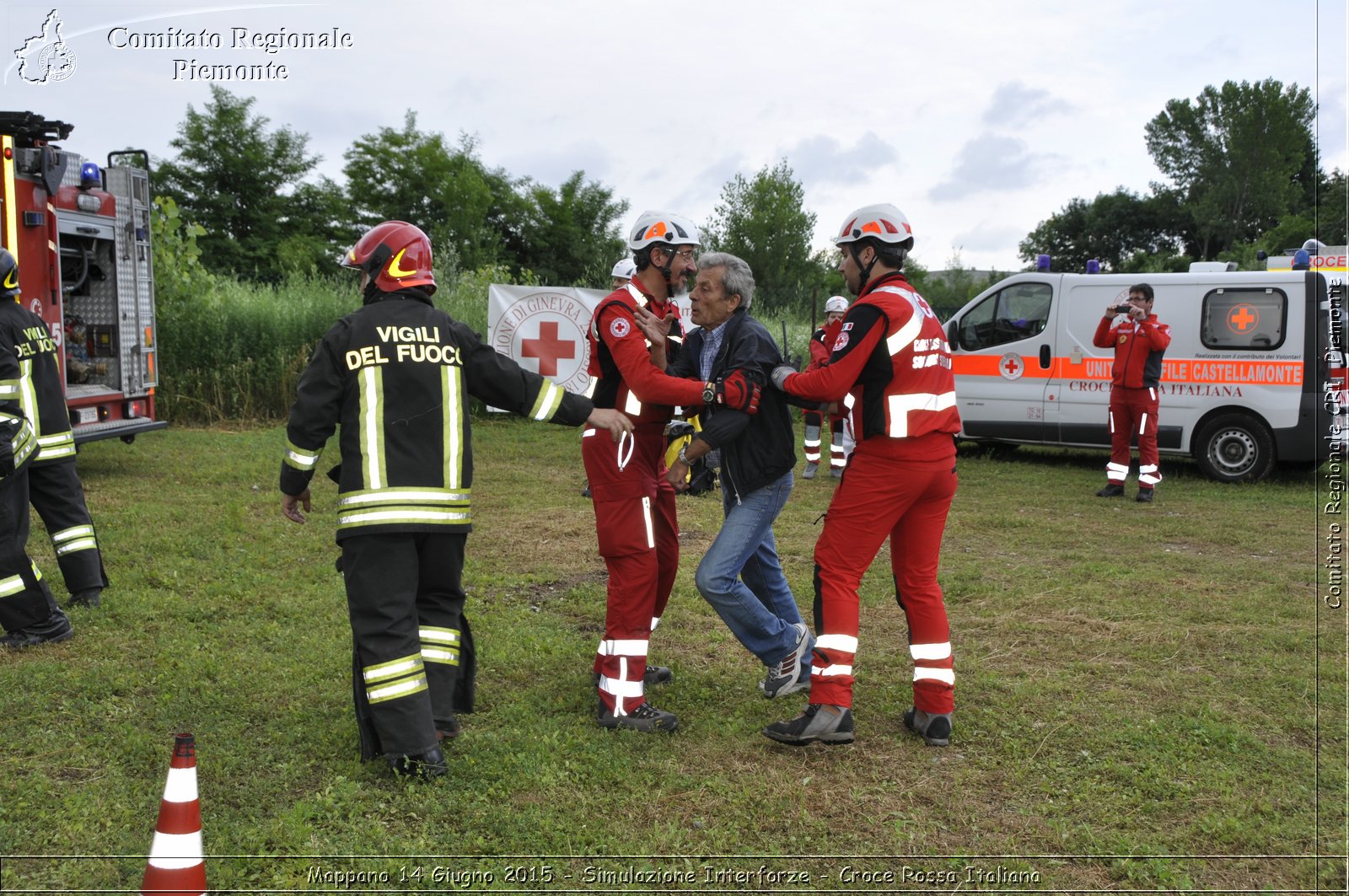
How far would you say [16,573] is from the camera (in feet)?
17.4

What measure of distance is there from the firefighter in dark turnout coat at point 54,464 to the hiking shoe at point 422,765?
303 centimetres

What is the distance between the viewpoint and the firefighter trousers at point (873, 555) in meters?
4.27

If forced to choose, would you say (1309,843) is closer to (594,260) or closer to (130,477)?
(130,477)

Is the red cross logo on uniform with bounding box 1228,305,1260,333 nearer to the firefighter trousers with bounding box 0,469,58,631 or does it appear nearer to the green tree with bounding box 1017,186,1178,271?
the firefighter trousers with bounding box 0,469,58,631

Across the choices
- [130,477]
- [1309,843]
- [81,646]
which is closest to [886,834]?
[1309,843]

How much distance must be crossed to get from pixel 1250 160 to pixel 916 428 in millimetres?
53238

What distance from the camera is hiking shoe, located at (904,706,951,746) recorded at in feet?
14.4

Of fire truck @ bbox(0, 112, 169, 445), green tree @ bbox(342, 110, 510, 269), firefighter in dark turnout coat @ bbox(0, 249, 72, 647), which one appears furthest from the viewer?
green tree @ bbox(342, 110, 510, 269)

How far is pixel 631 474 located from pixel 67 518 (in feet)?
11.5

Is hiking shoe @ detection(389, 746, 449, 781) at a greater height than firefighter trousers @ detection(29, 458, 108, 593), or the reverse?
firefighter trousers @ detection(29, 458, 108, 593)

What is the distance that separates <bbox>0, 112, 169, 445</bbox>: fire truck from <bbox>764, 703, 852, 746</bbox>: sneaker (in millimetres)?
7772

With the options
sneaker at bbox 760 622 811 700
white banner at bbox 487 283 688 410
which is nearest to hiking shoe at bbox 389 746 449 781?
sneaker at bbox 760 622 811 700

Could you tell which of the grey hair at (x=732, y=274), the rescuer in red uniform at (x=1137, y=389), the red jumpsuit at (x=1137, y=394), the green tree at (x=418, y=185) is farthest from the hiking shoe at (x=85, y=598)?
the green tree at (x=418, y=185)

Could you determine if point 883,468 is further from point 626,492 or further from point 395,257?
point 395,257
